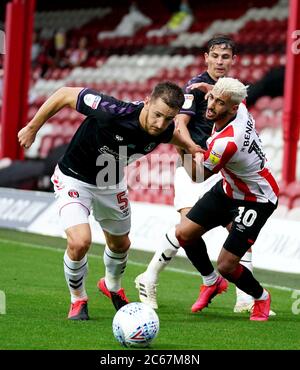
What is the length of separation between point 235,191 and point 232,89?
938 mm

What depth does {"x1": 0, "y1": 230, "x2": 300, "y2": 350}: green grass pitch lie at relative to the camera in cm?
749

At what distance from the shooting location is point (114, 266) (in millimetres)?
9078

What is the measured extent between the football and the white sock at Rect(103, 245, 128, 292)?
5.48 ft

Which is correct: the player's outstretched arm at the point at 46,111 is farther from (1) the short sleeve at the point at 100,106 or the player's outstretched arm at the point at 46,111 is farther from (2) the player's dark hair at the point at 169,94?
(2) the player's dark hair at the point at 169,94

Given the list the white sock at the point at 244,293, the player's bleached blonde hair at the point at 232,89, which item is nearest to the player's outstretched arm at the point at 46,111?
the player's bleached blonde hair at the point at 232,89

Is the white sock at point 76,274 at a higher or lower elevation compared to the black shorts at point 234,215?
lower

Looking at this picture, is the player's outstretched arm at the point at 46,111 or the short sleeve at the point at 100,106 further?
the short sleeve at the point at 100,106

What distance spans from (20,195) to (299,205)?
499 cm

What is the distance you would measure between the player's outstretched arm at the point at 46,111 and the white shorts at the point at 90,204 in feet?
1.79

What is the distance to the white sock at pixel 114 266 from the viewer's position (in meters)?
9.02

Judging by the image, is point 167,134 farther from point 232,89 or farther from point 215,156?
point 232,89

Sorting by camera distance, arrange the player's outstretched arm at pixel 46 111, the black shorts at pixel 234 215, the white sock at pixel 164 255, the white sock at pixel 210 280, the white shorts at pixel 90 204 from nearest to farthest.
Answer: the player's outstretched arm at pixel 46 111 → the white shorts at pixel 90 204 → the black shorts at pixel 234 215 → the white sock at pixel 210 280 → the white sock at pixel 164 255

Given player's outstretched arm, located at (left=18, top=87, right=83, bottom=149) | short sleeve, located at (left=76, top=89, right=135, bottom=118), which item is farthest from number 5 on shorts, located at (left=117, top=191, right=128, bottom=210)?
player's outstretched arm, located at (left=18, top=87, right=83, bottom=149)

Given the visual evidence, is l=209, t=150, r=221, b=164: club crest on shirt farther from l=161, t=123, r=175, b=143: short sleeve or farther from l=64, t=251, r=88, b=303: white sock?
l=64, t=251, r=88, b=303: white sock
